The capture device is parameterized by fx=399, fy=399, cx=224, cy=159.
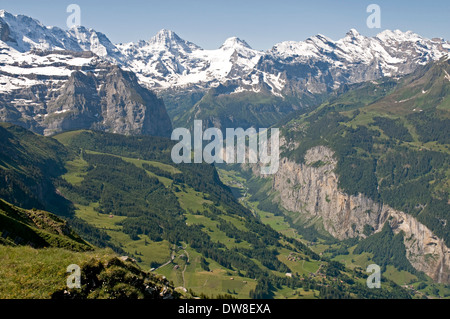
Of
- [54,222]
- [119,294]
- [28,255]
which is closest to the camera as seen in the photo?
[119,294]

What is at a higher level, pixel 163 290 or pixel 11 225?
pixel 11 225

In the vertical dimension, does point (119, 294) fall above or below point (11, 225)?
below
